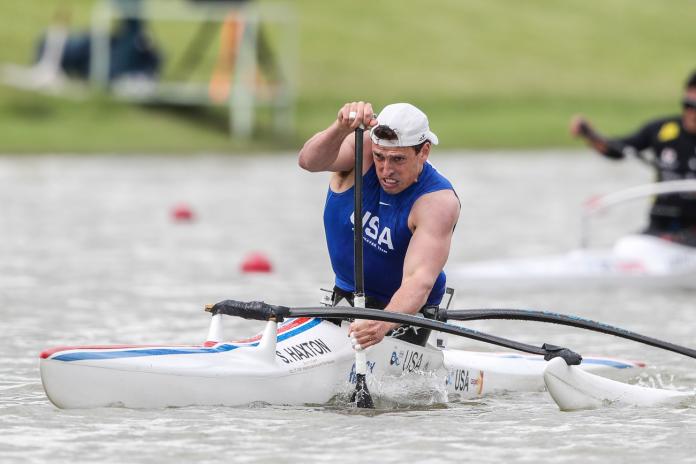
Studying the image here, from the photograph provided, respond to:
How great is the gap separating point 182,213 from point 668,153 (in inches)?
277

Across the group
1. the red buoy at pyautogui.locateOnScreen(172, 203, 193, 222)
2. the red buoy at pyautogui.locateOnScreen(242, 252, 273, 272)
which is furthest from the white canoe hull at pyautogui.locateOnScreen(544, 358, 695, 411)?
the red buoy at pyautogui.locateOnScreen(172, 203, 193, 222)

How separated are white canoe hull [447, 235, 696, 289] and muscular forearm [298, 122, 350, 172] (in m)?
5.63

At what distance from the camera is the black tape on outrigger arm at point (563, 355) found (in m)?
8.62

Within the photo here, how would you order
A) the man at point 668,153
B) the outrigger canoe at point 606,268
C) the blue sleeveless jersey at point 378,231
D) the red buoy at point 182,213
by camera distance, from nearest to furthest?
the blue sleeveless jersey at point 378,231 → the outrigger canoe at point 606,268 → the man at point 668,153 → the red buoy at point 182,213

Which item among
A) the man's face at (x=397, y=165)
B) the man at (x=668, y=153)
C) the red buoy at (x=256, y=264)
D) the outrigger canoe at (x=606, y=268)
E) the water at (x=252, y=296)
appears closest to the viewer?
the water at (x=252, y=296)

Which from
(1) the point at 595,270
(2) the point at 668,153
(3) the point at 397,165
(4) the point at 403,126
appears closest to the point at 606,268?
(1) the point at 595,270

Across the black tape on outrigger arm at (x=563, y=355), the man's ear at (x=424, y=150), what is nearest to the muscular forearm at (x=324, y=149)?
the man's ear at (x=424, y=150)

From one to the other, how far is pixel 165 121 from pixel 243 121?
145 centimetres

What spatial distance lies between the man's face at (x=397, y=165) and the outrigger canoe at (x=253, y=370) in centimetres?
85

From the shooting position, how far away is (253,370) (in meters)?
8.20

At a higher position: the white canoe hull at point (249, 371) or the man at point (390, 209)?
the man at point (390, 209)

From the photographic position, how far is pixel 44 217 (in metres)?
19.1

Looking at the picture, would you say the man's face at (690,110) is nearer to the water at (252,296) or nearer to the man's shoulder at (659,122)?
the man's shoulder at (659,122)

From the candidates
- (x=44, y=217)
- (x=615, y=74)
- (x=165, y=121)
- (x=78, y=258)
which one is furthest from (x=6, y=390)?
(x=615, y=74)
